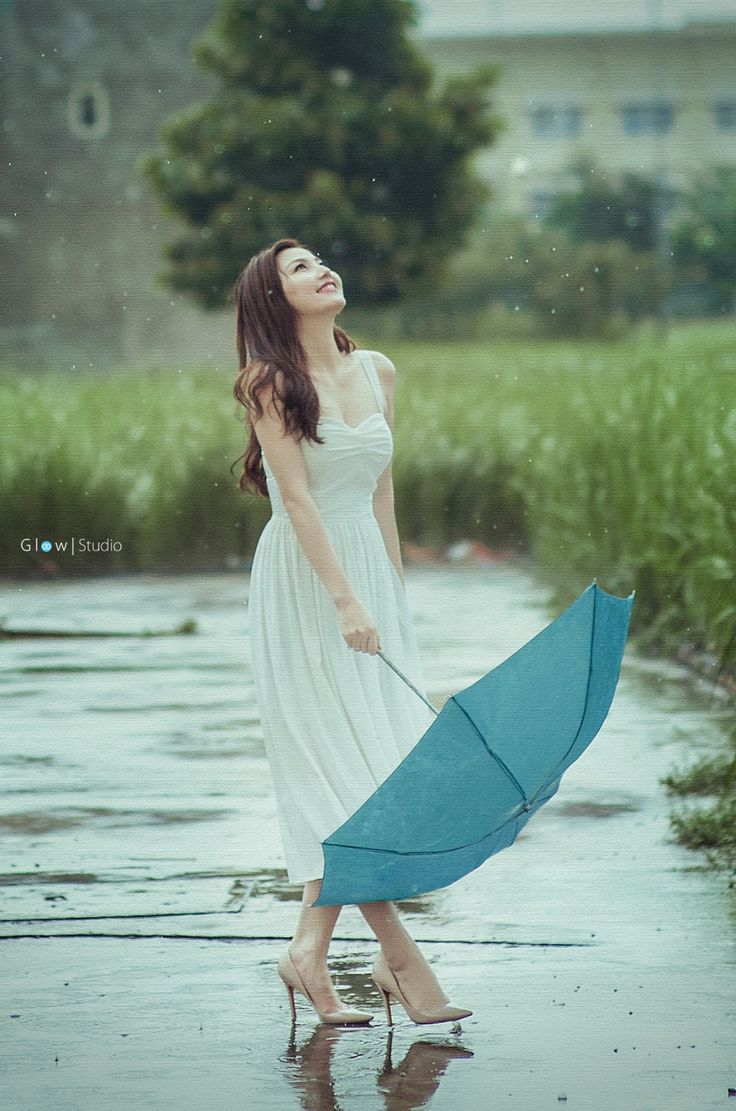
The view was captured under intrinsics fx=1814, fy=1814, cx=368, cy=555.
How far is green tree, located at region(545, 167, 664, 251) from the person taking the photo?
26.8 ft

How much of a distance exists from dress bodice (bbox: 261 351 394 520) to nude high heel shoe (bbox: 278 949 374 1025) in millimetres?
890

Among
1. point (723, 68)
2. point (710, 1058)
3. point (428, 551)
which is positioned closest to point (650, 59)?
point (723, 68)

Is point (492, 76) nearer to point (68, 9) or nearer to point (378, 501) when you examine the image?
point (68, 9)

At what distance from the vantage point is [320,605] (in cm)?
361

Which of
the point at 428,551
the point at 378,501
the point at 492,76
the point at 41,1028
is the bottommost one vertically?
the point at 428,551

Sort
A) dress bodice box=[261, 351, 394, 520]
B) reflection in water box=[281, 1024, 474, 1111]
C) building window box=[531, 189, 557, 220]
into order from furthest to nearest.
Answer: building window box=[531, 189, 557, 220] < dress bodice box=[261, 351, 394, 520] < reflection in water box=[281, 1024, 474, 1111]

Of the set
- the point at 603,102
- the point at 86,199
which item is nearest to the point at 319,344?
the point at 603,102

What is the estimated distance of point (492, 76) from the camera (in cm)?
793

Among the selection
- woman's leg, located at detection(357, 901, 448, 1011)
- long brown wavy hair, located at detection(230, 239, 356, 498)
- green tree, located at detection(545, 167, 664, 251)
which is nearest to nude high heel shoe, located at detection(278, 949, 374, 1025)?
woman's leg, located at detection(357, 901, 448, 1011)

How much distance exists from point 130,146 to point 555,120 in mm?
2174

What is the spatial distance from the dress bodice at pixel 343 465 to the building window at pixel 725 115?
4.31 metres

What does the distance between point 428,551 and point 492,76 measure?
10.8 ft

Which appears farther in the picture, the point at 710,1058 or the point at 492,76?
the point at 492,76

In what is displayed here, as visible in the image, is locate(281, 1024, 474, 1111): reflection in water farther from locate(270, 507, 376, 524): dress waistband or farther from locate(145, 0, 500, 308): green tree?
locate(145, 0, 500, 308): green tree
